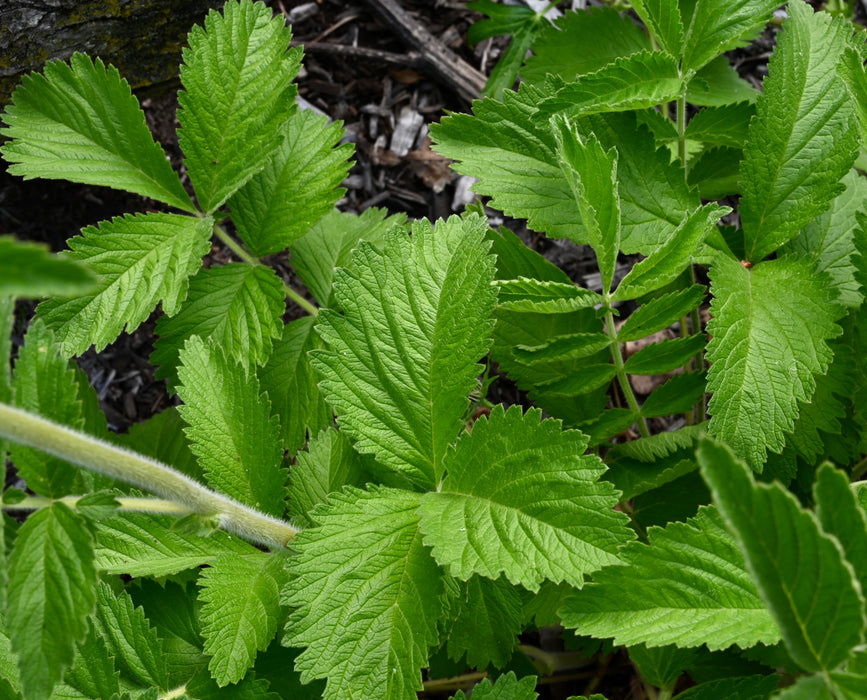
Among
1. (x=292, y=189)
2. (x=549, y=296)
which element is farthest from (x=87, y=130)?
(x=549, y=296)

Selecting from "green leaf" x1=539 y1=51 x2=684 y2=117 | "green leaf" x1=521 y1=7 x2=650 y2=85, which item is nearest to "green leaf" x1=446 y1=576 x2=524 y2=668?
"green leaf" x1=539 y1=51 x2=684 y2=117

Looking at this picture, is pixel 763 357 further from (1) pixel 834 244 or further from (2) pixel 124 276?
(2) pixel 124 276

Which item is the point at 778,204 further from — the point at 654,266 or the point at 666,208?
the point at 654,266

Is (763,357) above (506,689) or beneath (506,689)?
above

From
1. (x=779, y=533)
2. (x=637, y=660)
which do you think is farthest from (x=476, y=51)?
(x=779, y=533)

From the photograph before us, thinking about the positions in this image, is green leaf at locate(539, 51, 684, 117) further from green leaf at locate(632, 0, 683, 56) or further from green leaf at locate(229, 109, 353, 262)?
green leaf at locate(229, 109, 353, 262)

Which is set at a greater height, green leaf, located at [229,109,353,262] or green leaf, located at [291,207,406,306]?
green leaf, located at [229,109,353,262]
